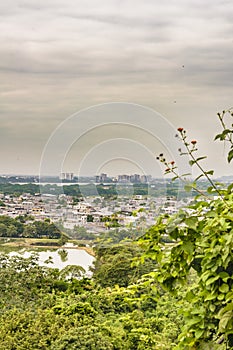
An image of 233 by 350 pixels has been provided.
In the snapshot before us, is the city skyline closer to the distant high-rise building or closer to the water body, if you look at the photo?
the distant high-rise building

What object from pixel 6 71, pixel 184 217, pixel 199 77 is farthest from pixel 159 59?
pixel 184 217

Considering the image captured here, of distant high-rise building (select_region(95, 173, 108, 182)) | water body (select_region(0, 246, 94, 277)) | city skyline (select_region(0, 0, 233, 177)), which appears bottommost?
water body (select_region(0, 246, 94, 277))

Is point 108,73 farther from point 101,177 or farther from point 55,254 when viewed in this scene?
point 55,254

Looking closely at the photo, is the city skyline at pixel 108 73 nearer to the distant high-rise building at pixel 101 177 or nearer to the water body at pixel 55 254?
the distant high-rise building at pixel 101 177

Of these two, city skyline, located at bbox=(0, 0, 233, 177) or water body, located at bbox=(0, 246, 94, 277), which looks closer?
city skyline, located at bbox=(0, 0, 233, 177)

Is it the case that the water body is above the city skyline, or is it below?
below

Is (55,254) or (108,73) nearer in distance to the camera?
(108,73)

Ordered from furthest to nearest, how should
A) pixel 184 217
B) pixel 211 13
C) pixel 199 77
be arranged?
pixel 199 77
pixel 211 13
pixel 184 217

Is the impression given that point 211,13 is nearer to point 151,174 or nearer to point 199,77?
point 199,77

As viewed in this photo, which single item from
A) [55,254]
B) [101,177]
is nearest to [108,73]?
[101,177]

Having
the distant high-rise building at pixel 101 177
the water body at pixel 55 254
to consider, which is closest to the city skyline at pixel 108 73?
the distant high-rise building at pixel 101 177

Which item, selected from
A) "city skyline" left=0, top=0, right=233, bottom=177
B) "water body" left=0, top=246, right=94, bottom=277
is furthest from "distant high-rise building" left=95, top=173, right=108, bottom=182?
"water body" left=0, top=246, right=94, bottom=277
